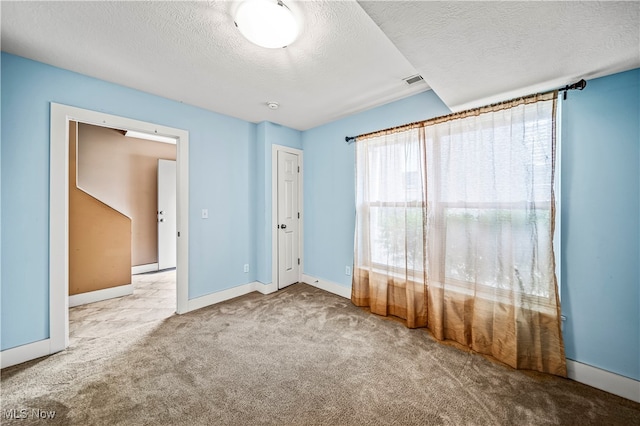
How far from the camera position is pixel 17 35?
1.72 metres

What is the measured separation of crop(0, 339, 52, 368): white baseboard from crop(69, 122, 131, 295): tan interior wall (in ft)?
4.54

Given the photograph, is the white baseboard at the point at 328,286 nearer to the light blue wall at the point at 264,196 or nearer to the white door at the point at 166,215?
the light blue wall at the point at 264,196

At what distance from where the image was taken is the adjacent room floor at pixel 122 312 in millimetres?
2508

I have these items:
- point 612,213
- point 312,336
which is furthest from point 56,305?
point 612,213

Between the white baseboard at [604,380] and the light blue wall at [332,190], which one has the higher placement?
the light blue wall at [332,190]

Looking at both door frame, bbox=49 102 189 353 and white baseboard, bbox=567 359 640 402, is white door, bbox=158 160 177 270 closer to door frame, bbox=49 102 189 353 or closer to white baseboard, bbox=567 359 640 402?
door frame, bbox=49 102 189 353

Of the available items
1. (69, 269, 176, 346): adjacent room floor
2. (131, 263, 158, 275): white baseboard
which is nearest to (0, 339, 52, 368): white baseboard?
(69, 269, 176, 346): adjacent room floor

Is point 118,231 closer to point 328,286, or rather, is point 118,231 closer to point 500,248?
point 328,286

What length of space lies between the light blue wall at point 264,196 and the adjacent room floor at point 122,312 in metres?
1.23

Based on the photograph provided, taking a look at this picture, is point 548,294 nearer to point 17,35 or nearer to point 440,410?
point 440,410

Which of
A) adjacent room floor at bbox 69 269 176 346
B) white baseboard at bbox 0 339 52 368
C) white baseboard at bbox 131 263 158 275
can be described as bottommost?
adjacent room floor at bbox 69 269 176 346

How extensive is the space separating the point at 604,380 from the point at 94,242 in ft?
18.0

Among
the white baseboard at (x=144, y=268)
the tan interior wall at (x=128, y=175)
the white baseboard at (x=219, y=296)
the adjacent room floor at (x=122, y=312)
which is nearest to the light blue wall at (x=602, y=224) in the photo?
the white baseboard at (x=219, y=296)

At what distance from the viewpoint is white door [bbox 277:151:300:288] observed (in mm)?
3693
